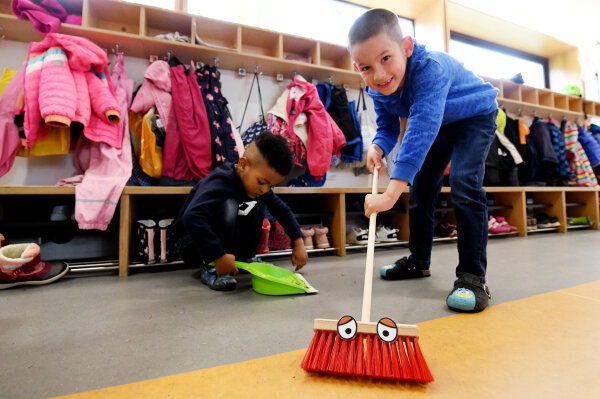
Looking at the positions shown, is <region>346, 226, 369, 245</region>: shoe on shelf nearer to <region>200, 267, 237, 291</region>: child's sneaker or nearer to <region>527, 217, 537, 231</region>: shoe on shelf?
<region>200, 267, 237, 291</region>: child's sneaker

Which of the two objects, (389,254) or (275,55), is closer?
(389,254)

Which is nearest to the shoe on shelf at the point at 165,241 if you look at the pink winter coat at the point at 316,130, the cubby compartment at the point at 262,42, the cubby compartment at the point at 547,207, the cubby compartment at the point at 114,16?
the pink winter coat at the point at 316,130

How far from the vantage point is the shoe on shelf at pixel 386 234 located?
198 centimetres

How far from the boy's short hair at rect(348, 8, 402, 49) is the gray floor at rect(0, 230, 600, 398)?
745mm

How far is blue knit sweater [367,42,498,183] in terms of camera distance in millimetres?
767

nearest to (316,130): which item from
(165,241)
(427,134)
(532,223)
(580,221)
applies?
(165,241)

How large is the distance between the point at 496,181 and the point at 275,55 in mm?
2058

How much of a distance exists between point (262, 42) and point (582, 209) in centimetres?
363

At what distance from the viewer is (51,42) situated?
144 cm

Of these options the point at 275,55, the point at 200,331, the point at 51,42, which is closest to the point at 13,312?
the point at 200,331

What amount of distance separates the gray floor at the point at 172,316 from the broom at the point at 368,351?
11 cm

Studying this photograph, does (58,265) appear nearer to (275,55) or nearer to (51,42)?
(51,42)

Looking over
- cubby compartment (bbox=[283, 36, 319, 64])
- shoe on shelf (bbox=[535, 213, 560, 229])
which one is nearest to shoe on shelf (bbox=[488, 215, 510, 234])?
shoe on shelf (bbox=[535, 213, 560, 229])

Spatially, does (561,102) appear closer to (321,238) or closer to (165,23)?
(321,238)
